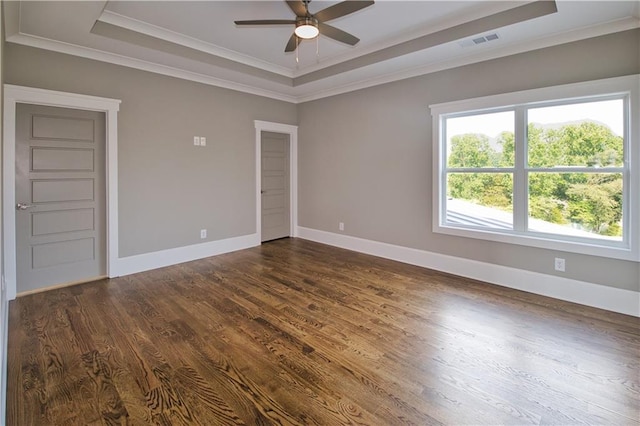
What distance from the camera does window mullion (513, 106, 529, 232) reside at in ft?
11.7

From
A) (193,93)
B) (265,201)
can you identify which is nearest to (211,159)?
(193,93)

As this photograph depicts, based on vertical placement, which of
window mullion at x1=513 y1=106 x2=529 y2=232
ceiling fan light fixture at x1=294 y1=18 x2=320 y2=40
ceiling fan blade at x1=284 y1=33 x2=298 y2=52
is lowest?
window mullion at x1=513 y1=106 x2=529 y2=232

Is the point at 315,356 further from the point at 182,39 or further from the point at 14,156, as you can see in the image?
the point at 182,39

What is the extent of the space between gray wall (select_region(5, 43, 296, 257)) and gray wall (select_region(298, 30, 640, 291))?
3.95 feet

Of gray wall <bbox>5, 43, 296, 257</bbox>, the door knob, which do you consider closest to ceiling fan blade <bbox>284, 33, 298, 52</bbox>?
gray wall <bbox>5, 43, 296, 257</bbox>

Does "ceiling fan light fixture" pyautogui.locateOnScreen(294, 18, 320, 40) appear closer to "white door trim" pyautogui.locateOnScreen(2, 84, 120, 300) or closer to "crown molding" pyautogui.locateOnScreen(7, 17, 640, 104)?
"crown molding" pyautogui.locateOnScreen(7, 17, 640, 104)

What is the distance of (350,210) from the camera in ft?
17.9

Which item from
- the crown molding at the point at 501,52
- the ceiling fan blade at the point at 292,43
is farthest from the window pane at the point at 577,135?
the ceiling fan blade at the point at 292,43

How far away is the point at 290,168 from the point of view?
20.5 feet

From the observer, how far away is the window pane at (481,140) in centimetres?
373

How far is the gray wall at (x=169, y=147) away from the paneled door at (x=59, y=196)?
0.27 m

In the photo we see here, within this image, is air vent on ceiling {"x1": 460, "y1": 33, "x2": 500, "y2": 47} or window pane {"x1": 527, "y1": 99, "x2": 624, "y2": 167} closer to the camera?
window pane {"x1": 527, "y1": 99, "x2": 624, "y2": 167}

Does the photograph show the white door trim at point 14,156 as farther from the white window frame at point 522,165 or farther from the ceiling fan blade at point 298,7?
the white window frame at point 522,165

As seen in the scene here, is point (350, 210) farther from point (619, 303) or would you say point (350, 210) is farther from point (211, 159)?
point (619, 303)
